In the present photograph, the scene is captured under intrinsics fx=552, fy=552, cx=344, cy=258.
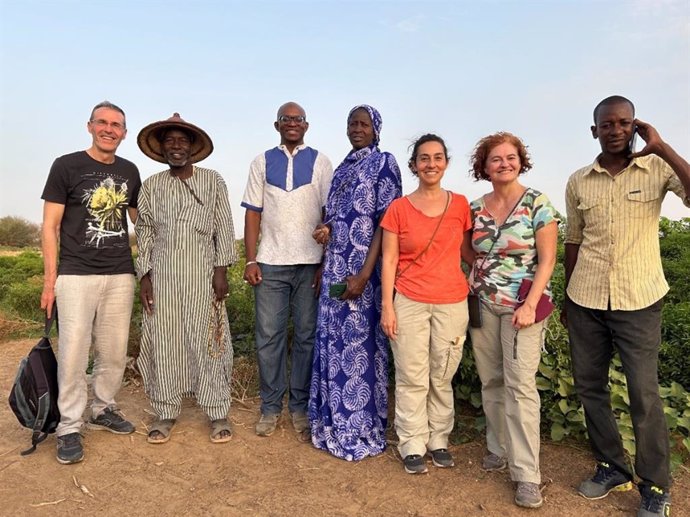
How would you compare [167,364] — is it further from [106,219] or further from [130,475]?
[106,219]

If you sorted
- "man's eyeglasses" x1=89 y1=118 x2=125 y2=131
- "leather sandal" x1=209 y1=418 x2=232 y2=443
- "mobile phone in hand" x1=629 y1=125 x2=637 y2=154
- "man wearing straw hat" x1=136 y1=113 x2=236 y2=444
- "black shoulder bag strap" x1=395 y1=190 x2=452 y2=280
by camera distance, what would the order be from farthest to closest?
1. "leather sandal" x1=209 y1=418 x2=232 y2=443
2. "man wearing straw hat" x1=136 y1=113 x2=236 y2=444
3. "man's eyeglasses" x1=89 y1=118 x2=125 y2=131
4. "black shoulder bag strap" x1=395 y1=190 x2=452 y2=280
5. "mobile phone in hand" x1=629 y1=125 x2=637 y2=154

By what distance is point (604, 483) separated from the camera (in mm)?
3168

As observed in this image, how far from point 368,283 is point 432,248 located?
1.89 ft

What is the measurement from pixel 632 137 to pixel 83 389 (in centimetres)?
377

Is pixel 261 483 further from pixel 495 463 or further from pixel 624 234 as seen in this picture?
pixel 624 234

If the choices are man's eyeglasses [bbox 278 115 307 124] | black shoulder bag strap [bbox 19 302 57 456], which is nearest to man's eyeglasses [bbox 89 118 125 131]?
man's eyeglasses [bbox 278 115 307 124]

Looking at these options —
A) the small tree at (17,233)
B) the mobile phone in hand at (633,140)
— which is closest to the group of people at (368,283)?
the mobile phone in hand at (633,140)

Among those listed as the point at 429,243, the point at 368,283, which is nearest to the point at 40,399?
the point at 368,283

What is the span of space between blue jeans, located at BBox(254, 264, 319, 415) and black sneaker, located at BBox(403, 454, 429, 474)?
1.03m

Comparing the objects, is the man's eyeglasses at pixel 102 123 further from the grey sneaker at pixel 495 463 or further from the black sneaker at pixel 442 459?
the grey sneaker at pixel 495 463

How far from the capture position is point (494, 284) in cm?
317

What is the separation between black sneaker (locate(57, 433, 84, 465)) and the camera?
360 cm

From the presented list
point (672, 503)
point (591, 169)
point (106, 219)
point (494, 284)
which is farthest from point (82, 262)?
point (672, 503)

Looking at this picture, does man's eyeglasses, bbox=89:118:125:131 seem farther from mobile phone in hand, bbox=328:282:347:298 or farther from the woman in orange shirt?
the woman in orange shirt
